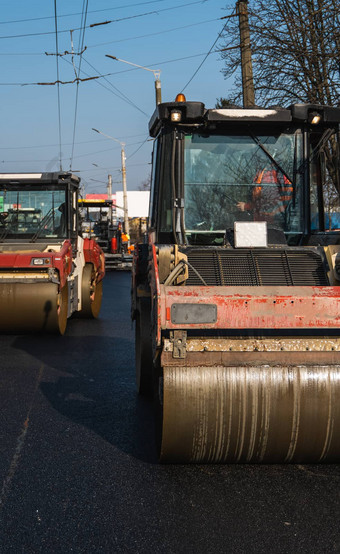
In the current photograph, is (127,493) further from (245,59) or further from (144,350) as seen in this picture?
(245,59)

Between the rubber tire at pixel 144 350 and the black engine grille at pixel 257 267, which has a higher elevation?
the black engine grille at pixel 257 267

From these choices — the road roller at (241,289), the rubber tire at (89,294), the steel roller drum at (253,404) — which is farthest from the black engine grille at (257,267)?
the rubber tire at (89,294)

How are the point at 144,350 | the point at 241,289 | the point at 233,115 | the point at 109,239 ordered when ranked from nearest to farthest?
the point at 241,289
the point at 233,115
the point at 144,350
the point at 109,239

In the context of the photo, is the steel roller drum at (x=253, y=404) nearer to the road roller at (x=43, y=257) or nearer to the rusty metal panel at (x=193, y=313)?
the rusty metal panel at (x=193, y=313)

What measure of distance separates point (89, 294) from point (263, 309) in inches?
330

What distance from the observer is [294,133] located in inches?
239

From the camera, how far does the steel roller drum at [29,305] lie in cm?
1004

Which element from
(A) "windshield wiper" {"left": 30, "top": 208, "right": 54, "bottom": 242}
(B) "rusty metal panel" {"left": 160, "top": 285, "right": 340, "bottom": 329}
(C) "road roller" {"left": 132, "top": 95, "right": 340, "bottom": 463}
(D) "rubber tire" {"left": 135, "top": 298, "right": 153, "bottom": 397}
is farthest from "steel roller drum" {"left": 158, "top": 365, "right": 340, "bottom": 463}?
(A) "windshield wiper" {"left": 30, "top": 208, "right": 54, "bottom": 242}

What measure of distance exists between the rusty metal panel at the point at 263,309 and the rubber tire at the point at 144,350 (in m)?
1.67

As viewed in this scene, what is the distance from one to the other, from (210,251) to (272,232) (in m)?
0.79

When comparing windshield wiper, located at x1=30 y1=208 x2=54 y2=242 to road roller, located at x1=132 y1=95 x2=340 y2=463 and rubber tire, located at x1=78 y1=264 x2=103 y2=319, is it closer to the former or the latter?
rubber tire, located at x1=78 y1=264 x2=103 y2=319

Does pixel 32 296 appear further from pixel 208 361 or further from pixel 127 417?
pixel 208 361

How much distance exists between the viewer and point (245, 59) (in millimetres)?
15031

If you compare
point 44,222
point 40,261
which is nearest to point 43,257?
point 40,261
